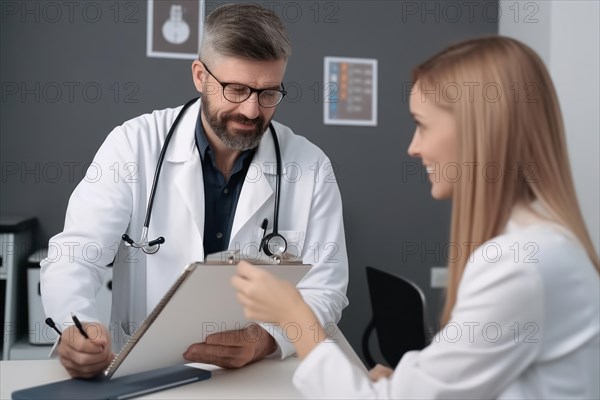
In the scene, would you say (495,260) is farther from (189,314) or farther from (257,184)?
(257,184)

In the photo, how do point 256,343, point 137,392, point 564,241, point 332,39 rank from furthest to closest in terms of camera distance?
point 332,39 < point 256,343 < point 137,392 < point 564,241

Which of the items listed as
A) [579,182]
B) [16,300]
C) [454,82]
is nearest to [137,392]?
[454,82]

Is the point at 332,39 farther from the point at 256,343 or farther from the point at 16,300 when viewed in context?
the point at 256,343

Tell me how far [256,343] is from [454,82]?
616 mm

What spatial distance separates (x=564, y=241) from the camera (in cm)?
83

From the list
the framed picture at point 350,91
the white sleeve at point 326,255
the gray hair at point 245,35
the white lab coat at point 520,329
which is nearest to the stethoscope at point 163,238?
the white sleeve at point 326,255

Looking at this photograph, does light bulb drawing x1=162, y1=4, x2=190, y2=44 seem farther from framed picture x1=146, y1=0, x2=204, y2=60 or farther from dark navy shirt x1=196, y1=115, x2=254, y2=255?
dark navy shirt x1=196, y1=115, x2=254, y2=255

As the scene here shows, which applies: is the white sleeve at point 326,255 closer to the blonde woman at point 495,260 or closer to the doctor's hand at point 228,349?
the doctor's hand at point 228,349

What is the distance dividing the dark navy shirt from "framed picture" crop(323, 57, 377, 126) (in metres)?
1.48

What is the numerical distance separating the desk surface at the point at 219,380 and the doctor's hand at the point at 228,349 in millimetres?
18

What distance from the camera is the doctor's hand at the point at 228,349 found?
1.20m

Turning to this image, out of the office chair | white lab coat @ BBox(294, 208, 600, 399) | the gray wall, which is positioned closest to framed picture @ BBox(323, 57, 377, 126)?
the gray wall

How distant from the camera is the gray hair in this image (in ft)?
5.06

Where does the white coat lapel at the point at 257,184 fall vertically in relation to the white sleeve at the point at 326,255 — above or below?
above
